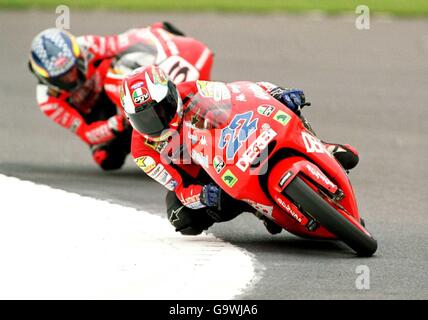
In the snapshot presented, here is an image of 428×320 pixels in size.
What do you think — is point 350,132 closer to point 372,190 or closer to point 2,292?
point 372,190

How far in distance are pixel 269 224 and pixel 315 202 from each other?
3.47ft

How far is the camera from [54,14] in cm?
2334

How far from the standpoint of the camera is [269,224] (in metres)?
9.07

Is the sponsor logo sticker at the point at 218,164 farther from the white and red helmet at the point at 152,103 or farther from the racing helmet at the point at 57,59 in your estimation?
the racing helmet at the point at 57,59

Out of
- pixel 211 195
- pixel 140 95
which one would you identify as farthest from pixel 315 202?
pixel 140 95

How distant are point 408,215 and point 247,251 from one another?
2.16 m

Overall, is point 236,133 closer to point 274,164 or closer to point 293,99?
point 274,164

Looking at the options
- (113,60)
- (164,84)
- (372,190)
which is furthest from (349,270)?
(113,60)

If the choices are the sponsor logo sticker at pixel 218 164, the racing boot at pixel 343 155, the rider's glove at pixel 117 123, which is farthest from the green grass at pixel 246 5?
the sponsor logo sticker at pixel 218 164

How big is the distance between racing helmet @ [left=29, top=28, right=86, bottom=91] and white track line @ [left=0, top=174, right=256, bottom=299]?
5.79 feet

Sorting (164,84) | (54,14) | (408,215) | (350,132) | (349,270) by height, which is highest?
(164,84)

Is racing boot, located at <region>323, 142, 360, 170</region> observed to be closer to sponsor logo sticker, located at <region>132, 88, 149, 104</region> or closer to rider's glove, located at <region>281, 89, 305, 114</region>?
rider's glove, located at <region>281, 89, 305, 114</region>

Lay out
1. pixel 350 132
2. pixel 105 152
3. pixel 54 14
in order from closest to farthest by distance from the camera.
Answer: pixel 105 152 < pixel 350 132 < pixel 54 14
